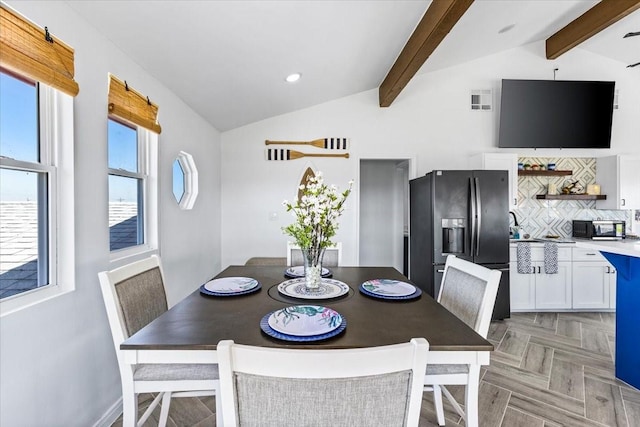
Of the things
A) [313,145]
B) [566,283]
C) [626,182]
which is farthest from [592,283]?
[313,145]

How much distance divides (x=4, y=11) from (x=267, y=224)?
334 centimetres

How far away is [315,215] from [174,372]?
961 millimetres

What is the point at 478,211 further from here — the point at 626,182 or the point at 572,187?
the point at 626,182

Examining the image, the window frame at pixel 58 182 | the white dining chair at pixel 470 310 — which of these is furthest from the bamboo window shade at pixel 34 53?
the white dining chair at pixel 470 310

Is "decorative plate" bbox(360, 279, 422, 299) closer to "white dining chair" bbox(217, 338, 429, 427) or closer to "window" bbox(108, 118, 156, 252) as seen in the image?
"white dining chair" bbox(217, 338, 429, 427)

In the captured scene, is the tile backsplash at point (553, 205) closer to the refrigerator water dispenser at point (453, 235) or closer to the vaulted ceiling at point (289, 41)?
the refrigerator water dispenser at point (453, 235)

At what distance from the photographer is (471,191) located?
3.49m

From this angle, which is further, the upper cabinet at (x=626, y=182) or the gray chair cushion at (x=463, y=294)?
the upper cabinet at (x=626, y=182)

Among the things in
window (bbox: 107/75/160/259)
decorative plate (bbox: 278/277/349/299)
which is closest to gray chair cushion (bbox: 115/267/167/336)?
window (bbox: 107/75/160/259)

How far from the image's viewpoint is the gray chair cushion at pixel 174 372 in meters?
1.43

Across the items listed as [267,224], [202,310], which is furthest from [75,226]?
[267,224]

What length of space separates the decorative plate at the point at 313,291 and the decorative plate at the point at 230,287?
0.53 feet

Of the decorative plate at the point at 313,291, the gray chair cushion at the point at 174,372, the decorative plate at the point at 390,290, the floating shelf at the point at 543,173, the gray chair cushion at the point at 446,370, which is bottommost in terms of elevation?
the gray chair cushion at the point at 446,370

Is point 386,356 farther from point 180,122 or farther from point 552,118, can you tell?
point 552,118
